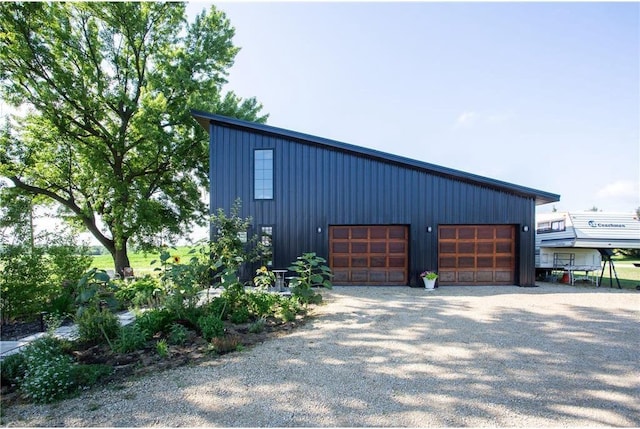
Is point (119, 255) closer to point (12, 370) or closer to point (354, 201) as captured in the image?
point (354, 201)

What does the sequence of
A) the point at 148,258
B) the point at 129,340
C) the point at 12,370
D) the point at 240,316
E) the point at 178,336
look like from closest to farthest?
the point at 12,370
the point at 129,340
the point at 178,336
the point at 240,316
the point at 148,258

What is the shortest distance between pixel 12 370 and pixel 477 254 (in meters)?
10.8

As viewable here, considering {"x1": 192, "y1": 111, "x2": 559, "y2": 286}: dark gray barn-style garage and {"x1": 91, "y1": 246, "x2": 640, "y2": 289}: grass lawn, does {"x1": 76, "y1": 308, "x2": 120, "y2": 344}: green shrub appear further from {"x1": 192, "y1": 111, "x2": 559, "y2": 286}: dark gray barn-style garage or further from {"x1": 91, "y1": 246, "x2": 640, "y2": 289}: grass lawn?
{"x1": 192, "y1": 111, "x2": 559, "y2": 286}: dark gray barn-style garage

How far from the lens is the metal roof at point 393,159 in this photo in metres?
9.64

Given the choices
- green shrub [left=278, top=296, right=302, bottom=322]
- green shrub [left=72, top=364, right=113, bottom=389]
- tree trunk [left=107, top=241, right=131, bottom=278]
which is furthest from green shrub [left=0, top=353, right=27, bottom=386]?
tree trunk [left=107, top=241, right=131, bottom=278]

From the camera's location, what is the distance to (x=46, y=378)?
293 centimetres

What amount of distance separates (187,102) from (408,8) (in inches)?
385

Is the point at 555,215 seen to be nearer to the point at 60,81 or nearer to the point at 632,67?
the point at 632,67

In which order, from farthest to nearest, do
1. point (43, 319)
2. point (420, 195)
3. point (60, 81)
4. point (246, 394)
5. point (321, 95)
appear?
1. point (321, 95)
2. point (60, 81)
3. point (420, 195)
4. point (43, 319)
5. point (246, 394)

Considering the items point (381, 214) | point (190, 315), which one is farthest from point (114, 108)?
point (190, 315)

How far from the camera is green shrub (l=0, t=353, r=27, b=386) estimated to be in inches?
126

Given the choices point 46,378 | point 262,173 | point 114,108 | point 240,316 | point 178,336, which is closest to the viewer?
point 46,378

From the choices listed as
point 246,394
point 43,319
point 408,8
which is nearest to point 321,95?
point 408,8

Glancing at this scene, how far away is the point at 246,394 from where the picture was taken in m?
2.94
